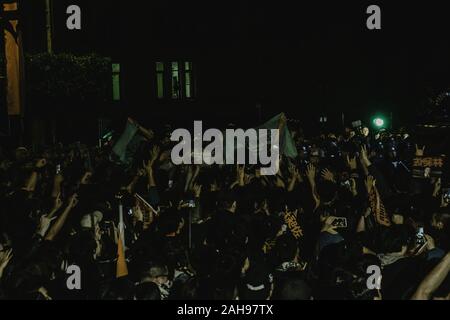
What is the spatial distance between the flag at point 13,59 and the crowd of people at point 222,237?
1.12 meters

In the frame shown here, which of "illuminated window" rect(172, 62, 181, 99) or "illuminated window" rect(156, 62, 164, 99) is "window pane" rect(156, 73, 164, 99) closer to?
"illuminated window" rect(156, 62, 164, 99)

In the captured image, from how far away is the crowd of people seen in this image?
5.64 meters

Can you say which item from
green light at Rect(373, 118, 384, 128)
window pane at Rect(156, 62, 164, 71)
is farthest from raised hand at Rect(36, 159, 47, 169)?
window pane at Rect(156, 62, 164, 71)

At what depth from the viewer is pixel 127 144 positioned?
43.6ft

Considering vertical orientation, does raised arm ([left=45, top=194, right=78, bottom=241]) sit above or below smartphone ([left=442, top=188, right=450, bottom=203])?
above

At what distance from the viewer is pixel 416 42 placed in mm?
36469

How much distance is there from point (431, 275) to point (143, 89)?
28.0 metres

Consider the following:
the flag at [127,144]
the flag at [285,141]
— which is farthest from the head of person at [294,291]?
the flag at [127,144]

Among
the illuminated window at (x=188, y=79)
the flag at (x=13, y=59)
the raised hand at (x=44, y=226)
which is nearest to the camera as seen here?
the raised hand at (x=44, y=226)

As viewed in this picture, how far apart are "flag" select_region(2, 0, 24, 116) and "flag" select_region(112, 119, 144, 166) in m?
2.09

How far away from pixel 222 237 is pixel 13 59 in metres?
7.35

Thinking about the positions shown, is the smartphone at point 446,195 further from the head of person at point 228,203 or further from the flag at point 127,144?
the flag at point 127,144

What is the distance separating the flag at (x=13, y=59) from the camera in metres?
12.0
